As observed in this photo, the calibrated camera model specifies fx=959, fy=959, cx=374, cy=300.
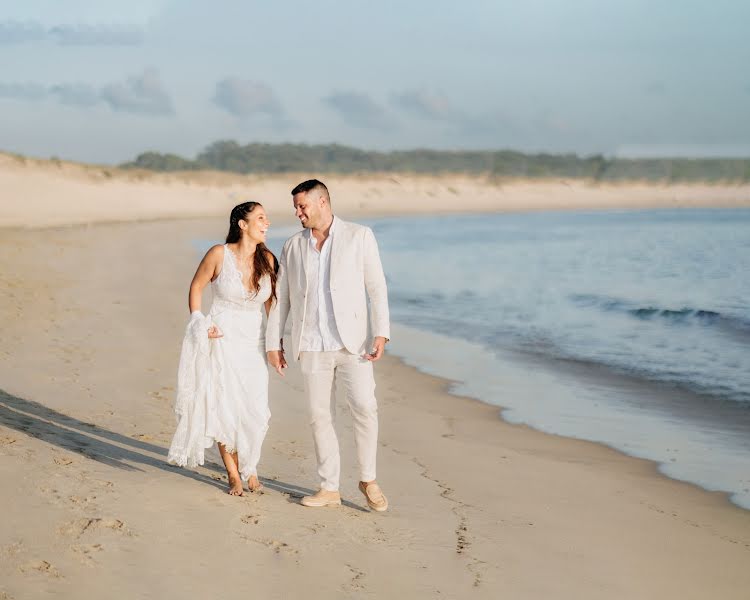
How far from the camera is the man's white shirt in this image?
524 centimetres

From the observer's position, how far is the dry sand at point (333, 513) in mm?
4320

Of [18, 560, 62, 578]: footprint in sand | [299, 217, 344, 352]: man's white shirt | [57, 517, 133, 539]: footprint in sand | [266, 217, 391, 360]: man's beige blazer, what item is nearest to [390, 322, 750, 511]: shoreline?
[266, 217, 391, 360]: man's beige blazer

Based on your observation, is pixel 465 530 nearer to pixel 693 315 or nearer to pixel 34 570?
pixel 34 570

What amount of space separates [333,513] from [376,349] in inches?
36.9

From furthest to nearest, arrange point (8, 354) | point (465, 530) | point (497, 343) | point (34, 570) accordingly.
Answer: point (497, 343), point (8, 354), point (465, 530), point (34, 570)

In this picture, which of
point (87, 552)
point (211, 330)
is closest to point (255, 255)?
point (211, 330)

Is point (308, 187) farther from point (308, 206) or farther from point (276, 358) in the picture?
point (276, 358)

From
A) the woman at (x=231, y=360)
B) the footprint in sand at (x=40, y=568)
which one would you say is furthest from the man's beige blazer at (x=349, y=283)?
the footprint in sand at (x=40, y=568)

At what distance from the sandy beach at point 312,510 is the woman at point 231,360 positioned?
295 mm

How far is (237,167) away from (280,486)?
68.2 m

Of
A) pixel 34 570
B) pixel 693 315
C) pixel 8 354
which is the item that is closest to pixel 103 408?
pixel 8 354

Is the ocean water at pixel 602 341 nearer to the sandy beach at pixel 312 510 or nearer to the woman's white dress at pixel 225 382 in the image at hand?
the sandy beach at pixel 312 510

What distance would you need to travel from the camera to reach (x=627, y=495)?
629 cm

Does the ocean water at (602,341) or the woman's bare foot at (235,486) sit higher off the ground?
the woman's bare foot at (235,486)
